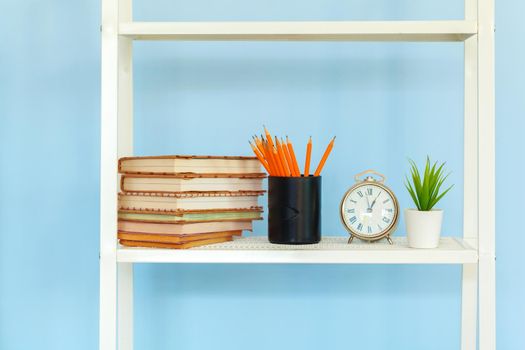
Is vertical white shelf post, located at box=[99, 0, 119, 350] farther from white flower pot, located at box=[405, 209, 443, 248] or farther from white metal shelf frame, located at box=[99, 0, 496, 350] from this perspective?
white flower pot, located at box=[405, 209, 443, 248]

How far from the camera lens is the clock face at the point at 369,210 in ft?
3.69

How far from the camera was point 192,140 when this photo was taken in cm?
137

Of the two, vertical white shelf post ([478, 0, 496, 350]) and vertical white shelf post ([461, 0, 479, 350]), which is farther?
vertical white shelf post ([461, 0, 479, 350])

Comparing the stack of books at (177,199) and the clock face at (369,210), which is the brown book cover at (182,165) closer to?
the stack of books at (177,199)

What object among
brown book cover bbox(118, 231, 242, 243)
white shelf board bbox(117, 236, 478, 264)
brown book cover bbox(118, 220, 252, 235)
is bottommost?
white shelf board bbox(117, 236, 478, 264)

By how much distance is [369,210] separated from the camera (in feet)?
3.71

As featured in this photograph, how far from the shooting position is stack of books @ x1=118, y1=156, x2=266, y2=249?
3.53ft

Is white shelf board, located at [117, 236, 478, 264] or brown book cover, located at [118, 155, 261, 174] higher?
brown book cover, located at [118, 155, 261, 174]

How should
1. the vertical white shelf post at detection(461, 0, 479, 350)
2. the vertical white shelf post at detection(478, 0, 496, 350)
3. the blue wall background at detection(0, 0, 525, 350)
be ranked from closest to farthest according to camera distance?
the vertical white shelf post at detection(478, 0, 496, 350) → the vertical white shelf post at detection(461, 0, 479, 350) → the blue wall background at detection(0, 0, 525, 350)

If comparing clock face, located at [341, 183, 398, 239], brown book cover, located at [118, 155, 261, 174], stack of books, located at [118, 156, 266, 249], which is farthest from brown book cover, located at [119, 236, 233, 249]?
clock face, located at [341, 183, 398, 239]

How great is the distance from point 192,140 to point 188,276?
276mm

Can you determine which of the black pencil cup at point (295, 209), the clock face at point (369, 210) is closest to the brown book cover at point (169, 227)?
the black pencil cup at point (295, 209)

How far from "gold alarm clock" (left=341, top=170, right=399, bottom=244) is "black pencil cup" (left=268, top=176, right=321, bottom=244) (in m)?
0.06

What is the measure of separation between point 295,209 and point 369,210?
0.42 feet
